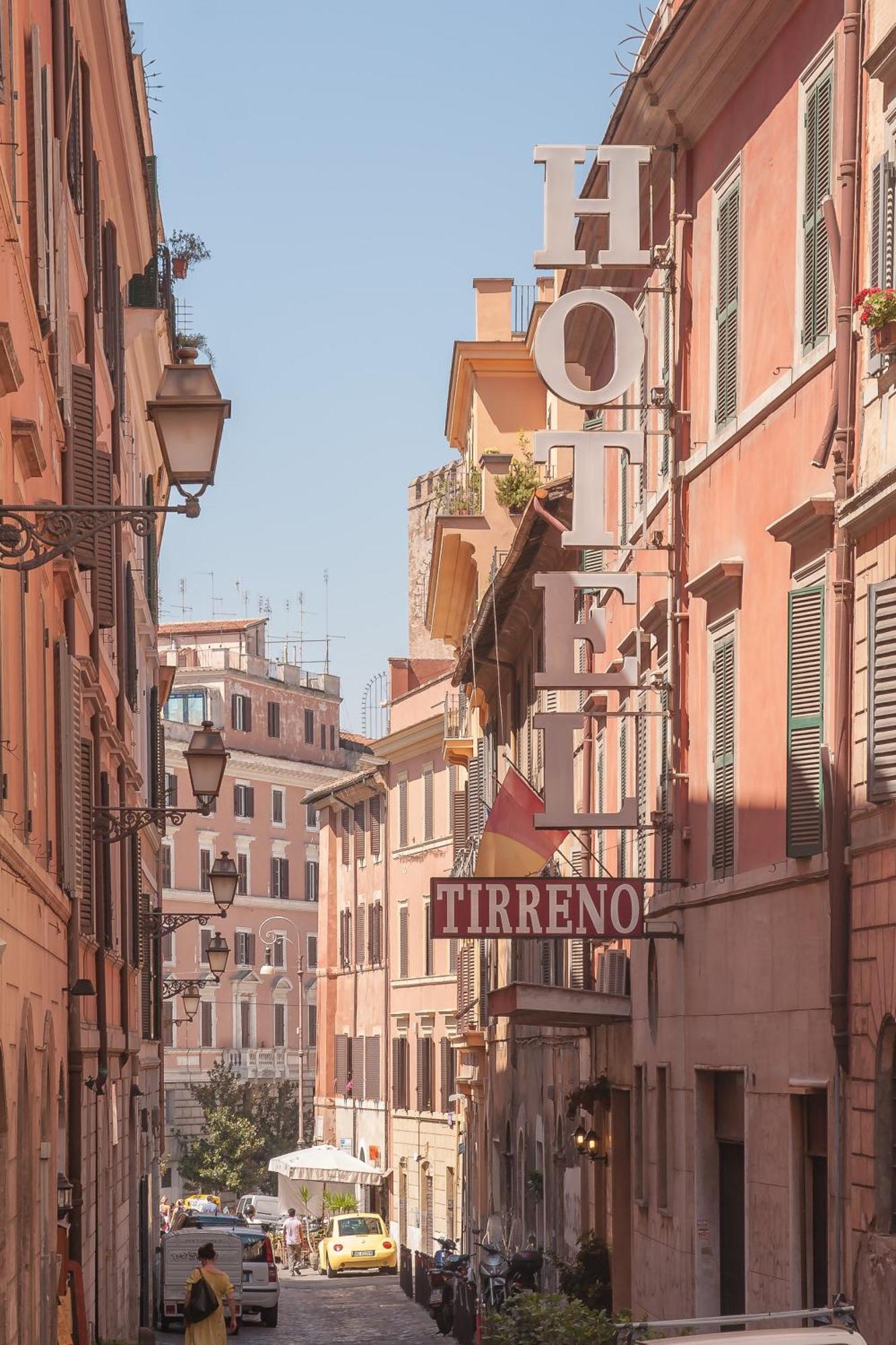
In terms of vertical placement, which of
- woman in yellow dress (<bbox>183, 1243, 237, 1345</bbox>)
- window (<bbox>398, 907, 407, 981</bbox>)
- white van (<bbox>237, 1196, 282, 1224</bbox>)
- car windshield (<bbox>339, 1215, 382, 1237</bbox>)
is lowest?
white van (<bbox>237, 1196, 282, 1224</bbox>)

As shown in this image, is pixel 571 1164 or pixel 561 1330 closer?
pixel 561 1330

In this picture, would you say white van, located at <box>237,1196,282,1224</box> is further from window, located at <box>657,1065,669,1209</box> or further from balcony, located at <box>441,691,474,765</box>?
window, located at <box>657,1065,669,1209</box>

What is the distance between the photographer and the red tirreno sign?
1895cm

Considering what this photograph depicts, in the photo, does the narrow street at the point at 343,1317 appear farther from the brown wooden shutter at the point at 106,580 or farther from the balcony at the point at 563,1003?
the brown wooden shutter at the point at 106,580

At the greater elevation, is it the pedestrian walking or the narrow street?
the narrow street

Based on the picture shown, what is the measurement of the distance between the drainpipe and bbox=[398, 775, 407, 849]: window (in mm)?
51491

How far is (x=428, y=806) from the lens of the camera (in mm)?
63375

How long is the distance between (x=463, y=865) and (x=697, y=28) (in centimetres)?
3066

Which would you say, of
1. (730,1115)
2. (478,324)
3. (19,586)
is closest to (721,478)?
(730,1115)

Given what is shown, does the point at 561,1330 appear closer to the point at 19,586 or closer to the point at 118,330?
the point at 19,586

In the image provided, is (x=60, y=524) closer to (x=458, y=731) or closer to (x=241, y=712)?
(x=458, y=731)

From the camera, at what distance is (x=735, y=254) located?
17984mm

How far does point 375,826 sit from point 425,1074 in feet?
33.5

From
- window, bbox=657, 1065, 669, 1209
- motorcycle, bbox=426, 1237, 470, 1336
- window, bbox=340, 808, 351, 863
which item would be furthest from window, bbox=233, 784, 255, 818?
window, bbox=657, 1065, 669, 1209
